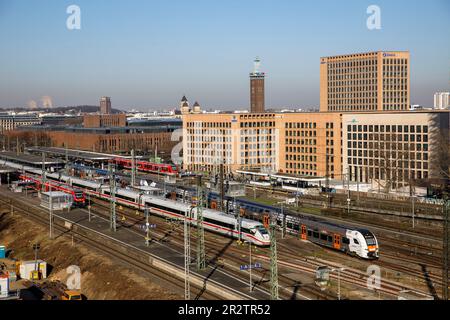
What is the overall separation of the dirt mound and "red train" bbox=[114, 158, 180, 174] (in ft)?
104

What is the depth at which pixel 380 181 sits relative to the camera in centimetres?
7219

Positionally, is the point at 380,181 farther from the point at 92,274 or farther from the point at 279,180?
the point at 92,274

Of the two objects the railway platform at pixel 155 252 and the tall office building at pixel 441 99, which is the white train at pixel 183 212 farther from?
the tall office building at pixel 441 99

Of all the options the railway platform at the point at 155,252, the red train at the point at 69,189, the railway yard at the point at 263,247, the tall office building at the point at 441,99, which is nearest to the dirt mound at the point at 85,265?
the railway yard at the point at 263,247

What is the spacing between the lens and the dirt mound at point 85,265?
110 feet

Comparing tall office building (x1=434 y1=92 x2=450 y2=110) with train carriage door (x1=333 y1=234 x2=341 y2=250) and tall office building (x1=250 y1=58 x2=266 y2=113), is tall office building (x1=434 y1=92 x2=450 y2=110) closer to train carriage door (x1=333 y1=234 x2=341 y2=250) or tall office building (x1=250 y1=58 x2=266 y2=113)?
tall office building (x1=250 y1=58 x2=266 y2=113)

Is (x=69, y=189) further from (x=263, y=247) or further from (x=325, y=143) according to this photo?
(x=325, y=143)

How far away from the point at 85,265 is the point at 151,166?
171ft

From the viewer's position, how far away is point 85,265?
4050 centimetres

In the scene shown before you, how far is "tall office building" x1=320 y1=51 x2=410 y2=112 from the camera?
130 meters

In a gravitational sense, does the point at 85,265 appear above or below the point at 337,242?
below

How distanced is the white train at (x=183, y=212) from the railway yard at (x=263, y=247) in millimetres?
122

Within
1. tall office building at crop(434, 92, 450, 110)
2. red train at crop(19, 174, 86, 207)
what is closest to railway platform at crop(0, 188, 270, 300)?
red train at crop(19, 174, 86, 207)

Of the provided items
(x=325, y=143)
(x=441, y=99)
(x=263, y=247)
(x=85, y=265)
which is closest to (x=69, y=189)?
(x=85, y=265)
